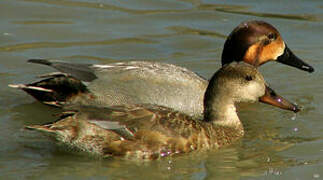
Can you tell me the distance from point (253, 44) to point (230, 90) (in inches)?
64.9

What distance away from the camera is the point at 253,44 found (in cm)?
915

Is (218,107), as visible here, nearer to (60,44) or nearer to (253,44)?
(253,44)

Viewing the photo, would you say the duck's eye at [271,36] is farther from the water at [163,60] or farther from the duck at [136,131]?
the duck at [136,131]

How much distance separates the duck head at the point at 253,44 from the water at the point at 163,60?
1.41 feet

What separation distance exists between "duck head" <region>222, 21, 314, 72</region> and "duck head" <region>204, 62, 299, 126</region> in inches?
56.5

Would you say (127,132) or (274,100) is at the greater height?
(274,100)

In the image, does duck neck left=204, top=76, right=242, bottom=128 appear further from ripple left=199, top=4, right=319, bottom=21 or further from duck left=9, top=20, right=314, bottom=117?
ripple left=199, top=4, right=319, bottom=21

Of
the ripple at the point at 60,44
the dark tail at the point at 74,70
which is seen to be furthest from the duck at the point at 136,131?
the ripple at the point at 60,44

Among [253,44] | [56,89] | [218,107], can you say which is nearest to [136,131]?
[218,107]

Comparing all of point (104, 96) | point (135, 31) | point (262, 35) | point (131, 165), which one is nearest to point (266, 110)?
point (262, 35)

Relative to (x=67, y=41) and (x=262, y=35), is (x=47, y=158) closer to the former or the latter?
(x=262, y=35)

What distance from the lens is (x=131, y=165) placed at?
6957 mm

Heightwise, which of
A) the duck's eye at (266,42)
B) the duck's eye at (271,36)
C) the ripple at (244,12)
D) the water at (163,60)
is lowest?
the water at (163,60)

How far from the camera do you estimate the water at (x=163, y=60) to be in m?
6.91
